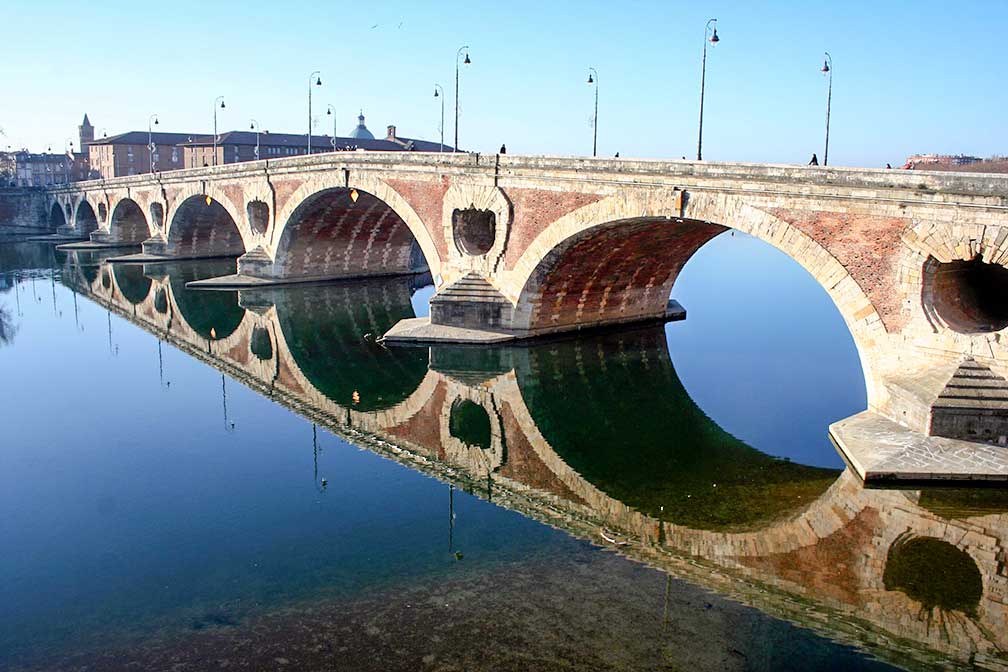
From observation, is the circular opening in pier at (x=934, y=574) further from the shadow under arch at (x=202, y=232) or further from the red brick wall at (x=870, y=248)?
the shadow under arch at (x=202, y=232)

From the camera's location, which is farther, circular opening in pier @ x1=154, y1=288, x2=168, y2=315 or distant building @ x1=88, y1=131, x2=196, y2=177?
distant building @ x1=88, y1=131, x2=196, y2=177

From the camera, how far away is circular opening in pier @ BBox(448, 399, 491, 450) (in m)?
18.6

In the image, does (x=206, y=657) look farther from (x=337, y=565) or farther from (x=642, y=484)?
(x=642, y=484)

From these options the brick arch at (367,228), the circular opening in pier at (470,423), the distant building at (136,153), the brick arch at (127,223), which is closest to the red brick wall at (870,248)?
the circular opening in pier at (470,423)

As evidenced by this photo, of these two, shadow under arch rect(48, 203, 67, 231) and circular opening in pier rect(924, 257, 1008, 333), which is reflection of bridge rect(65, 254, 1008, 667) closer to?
circular opening in pier rect(924, 257, 1008, 333)

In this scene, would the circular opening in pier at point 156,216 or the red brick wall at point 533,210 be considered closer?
the red brick wall at point 533,210

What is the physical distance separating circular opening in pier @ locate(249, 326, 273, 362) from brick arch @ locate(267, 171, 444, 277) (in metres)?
6.34

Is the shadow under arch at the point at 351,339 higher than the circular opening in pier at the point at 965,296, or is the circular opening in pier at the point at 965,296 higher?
the circular opening in pier at the point at 965,296

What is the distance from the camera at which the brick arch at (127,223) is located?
62884 mm

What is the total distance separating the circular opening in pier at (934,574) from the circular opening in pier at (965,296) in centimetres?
498

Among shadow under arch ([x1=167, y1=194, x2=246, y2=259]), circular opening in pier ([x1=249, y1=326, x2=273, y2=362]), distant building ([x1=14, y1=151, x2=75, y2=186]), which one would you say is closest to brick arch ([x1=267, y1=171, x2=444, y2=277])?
circular opening in pier ([x1=249, y1=326, x2=273, y2=362])

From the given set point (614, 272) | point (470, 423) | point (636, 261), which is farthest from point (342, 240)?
point (470, 423)

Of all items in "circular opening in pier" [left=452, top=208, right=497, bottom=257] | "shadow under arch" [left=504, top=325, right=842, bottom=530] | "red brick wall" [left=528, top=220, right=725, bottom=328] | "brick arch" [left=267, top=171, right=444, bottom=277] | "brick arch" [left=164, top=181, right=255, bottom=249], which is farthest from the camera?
"brick arch" [left=164, top=181, right=255, bottom=249]

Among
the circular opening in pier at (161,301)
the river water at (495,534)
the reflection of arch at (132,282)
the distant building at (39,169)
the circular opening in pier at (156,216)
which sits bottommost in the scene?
the river water at (495,534)
